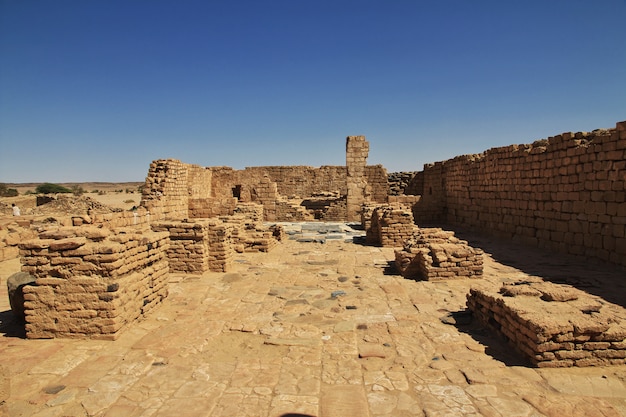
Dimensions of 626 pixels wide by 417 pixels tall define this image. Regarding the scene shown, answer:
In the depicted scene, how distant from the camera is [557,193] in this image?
9961 millimetres

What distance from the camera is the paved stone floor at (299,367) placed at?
10.5ft

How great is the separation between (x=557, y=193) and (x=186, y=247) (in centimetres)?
953

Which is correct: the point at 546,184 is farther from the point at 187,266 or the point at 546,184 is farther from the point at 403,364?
the point at 187,266

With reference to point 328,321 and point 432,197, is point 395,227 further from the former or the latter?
point 328,321

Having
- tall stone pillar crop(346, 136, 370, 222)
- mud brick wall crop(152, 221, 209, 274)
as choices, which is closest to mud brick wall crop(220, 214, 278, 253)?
mud brick wall crop(152, 221, 209, 274)

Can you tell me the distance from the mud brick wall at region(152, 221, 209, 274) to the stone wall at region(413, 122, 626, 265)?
8.82 meters

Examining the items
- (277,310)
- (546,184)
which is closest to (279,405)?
(277,310)

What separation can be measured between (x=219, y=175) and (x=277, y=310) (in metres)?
20.5

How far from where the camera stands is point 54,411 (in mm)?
3137

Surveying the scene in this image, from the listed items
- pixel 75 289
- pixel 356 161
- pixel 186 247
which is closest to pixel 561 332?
pixel 75 289

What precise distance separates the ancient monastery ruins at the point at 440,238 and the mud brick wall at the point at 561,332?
1cm

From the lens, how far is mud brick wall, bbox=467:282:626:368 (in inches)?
149

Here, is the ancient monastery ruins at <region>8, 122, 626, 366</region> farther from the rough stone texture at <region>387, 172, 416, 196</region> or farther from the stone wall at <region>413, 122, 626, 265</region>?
the rough stone texture at <region>387, 172, 416, 196</region>

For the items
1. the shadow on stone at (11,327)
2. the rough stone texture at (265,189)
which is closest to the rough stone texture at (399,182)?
the rough stone texture at (265,189)
